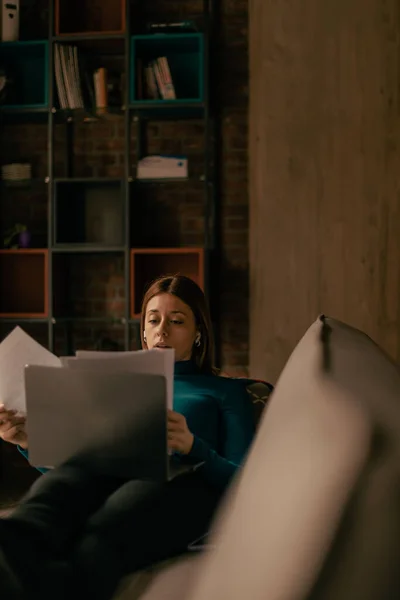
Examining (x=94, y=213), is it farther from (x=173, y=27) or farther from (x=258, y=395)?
(x=258, y=395)

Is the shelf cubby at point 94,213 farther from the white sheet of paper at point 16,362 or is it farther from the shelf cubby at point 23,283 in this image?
the white sheet of paper at point 16,362

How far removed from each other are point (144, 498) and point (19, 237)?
3.00m

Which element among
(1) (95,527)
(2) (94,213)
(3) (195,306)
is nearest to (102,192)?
(2) (94,213)

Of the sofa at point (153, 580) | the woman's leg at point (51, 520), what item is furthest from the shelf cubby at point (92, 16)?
the sofa at point (153, 580)

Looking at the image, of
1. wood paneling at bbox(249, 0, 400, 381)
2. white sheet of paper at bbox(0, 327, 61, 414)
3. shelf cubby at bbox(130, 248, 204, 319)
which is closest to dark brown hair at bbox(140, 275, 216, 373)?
white sheet of paper at bbox(0, 327, 61, 414)

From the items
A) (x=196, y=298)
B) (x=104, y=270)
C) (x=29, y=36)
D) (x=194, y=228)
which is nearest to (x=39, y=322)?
(x=104, y=270)

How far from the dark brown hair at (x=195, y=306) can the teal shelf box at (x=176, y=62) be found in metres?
2.00

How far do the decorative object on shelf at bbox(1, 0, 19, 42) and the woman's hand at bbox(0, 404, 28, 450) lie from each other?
3.00 meters

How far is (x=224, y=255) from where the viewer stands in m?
4.36

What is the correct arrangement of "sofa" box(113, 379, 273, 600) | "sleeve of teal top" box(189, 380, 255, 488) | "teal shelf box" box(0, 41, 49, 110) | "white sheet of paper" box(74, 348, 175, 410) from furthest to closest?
"teal shelf box" box(0, 41, 49, 110), "sleeve of teal top" box(189, 380, 255, 488), "white sheet of paper" box(74, 348, 175, 410), "sofa" box(113, 379, 273, 600)

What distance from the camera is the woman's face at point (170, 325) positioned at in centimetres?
222

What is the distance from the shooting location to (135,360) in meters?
1.64

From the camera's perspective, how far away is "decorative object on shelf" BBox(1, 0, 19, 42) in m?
4.23

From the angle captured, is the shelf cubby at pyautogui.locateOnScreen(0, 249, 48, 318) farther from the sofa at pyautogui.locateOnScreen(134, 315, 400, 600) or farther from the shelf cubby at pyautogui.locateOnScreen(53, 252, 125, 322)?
the sofa at pyautogui.locateOnScreen(134, 315, 400, 600)
